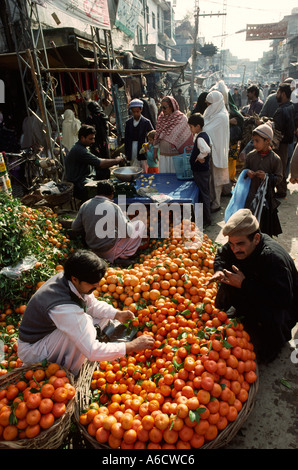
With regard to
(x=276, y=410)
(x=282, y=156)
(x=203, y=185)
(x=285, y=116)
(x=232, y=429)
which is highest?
(x=285, y=116)

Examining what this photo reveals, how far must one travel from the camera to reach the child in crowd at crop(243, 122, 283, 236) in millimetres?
3924

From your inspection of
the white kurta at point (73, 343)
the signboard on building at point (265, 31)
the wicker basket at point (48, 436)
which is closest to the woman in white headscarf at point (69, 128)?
the white kurta at point (73, 343)

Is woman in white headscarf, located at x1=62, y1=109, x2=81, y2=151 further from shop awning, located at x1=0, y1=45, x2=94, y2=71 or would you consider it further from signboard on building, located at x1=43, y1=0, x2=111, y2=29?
signboard on building, located at x1=43, y1=0, x2=111, y2=29

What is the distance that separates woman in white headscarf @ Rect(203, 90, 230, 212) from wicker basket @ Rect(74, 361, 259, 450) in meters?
4.29

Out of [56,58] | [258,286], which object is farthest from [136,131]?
[258,286]

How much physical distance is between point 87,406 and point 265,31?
36.0 meters

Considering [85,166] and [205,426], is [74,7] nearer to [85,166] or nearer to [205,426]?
[85,166]

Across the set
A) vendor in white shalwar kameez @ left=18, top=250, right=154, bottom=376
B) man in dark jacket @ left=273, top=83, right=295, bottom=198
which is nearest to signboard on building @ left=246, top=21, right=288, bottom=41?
man in dark jacket @ left=273, top=83, right=295, bottom=198

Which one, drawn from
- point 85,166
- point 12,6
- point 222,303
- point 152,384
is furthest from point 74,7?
point 152,384

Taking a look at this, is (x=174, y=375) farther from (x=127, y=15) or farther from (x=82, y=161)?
(x=127, y=15)

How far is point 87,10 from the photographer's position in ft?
26.9

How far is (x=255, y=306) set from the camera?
8.33 ft

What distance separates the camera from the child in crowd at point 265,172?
12.9ft

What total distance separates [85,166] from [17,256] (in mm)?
2759
